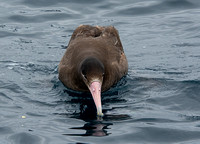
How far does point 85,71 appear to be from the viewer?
27.8 ft

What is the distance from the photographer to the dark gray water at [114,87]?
7.37 metres

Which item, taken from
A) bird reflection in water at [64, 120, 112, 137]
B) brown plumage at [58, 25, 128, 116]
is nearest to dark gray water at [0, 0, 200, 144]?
bird reflection in water at [64, 120, 112, 137]

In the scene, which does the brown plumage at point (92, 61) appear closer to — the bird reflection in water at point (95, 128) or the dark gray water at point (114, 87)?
the dark gray water at point (114, 87)

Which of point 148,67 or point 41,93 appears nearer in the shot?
point 41,93

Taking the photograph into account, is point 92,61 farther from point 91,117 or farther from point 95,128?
point 95,128

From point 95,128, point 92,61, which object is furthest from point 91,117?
point 92,61

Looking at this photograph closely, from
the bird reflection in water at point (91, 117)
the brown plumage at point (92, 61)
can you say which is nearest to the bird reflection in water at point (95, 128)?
the bird reflection in water at point (91, 117)

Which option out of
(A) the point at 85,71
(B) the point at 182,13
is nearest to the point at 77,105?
(A) the point at 85,71

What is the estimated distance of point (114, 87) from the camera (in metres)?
9.95

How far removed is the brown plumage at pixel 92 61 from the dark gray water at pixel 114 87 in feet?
0.95

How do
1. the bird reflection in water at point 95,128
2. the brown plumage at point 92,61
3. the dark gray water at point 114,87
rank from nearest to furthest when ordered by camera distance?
1. the bird reflection in water at point 95,128
2. the dark gray water at point 114,87
3. the brown plumage at point 92,61

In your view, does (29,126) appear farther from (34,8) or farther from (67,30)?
(34,8)

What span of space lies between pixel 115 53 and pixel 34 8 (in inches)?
279

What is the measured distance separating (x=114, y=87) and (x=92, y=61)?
1.56 m
